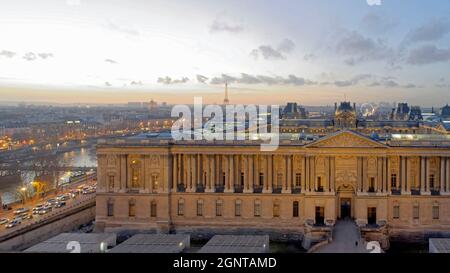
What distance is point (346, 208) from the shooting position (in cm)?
2508

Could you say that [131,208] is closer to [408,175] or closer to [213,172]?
[213,172]

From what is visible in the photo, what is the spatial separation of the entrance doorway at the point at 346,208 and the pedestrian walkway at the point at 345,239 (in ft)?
1.93

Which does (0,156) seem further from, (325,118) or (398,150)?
(398,150)

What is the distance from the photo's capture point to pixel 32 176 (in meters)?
39.2

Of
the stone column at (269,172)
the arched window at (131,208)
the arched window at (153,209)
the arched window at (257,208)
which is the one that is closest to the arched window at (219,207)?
the arched window at (257,208)

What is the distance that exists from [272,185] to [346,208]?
3867 mm

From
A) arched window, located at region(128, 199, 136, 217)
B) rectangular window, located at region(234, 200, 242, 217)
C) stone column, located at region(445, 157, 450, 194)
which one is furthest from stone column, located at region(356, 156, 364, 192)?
arched window, located at region(128, 199, 136, 217)

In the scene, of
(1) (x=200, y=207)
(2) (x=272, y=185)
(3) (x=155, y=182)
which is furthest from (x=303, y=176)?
(3) (x=155, y=182)

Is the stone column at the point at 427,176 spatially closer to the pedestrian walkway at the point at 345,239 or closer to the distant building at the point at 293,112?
the pedestrian walkway at the point at 345,239

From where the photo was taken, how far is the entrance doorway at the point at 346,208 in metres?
25.0

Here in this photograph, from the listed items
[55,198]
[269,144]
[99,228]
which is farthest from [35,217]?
[269,144]

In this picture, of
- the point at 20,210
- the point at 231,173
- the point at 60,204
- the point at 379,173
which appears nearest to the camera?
the point at 379,173

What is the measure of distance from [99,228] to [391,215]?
1441 cm

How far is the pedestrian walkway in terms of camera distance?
19.9 m
